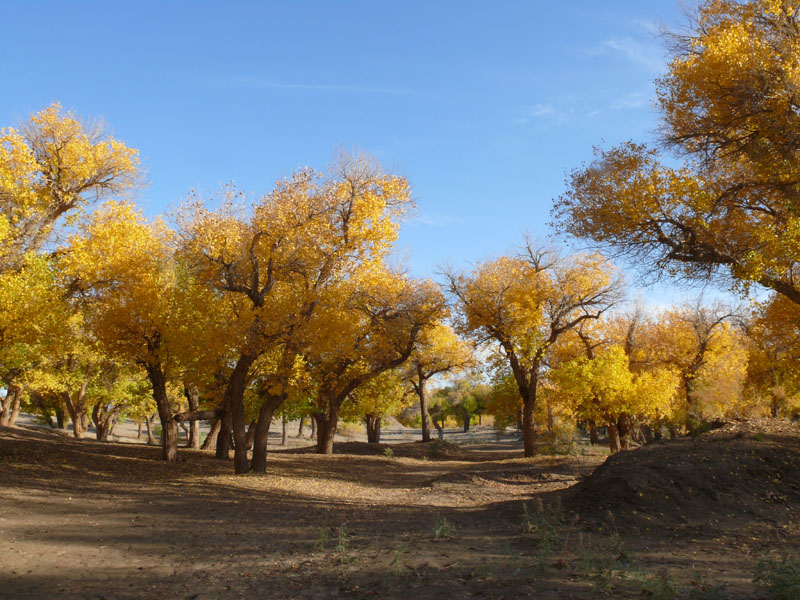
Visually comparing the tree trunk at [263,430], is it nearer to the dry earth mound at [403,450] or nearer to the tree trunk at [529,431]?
the dry earth mound at [403,450]

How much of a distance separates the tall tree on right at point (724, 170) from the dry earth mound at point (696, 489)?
130 inches

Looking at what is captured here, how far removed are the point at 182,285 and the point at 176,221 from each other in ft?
8.23

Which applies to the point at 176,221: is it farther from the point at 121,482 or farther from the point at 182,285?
the point at 121,482

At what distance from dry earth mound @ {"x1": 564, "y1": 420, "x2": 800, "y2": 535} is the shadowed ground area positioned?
0.11 feet

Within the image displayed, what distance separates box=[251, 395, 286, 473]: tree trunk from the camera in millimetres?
15117

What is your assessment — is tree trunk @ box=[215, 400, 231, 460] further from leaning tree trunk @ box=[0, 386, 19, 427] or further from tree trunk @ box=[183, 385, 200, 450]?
leaning tree trunk @ box=[0, 386, 19, 427]

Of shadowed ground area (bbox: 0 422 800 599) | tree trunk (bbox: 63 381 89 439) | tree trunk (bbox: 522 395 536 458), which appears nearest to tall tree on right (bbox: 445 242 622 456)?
tree trunk (bbox: 522 395 536 458)

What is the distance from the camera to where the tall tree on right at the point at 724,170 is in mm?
9898

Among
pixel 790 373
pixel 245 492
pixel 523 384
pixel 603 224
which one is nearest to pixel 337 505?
pixel 245 492

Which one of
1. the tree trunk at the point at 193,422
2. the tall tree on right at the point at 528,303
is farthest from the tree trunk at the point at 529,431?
the tree trunk at the point at 193,422

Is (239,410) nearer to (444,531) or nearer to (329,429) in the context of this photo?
(444,531)

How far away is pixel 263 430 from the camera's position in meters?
15.7

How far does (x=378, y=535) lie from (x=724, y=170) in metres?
10.8

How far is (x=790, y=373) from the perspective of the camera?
25.9m
